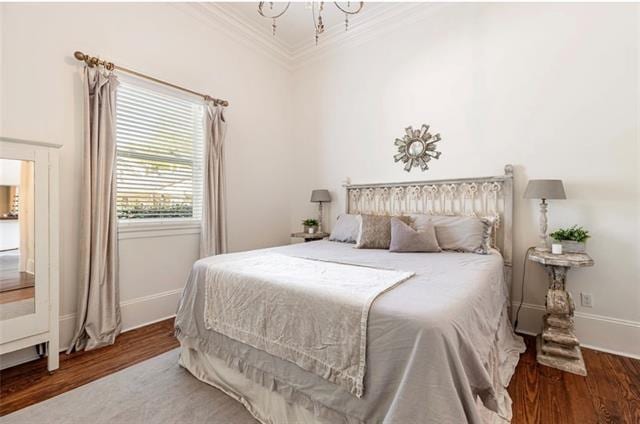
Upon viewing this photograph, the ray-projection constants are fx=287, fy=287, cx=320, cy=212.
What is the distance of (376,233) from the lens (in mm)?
2764

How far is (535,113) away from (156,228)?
374 cm

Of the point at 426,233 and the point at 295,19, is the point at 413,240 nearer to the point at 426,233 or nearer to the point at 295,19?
the point at 426,233

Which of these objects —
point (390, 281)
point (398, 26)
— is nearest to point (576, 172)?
point (390, 281)

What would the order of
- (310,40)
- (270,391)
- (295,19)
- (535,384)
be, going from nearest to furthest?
1. (270,391)
2. (535,384)
3. (295,19)
4. (310,40)

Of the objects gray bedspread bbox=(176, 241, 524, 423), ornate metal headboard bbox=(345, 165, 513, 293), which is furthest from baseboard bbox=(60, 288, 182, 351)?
ornate metal headboard bbox=(345, 165, 513, 293)

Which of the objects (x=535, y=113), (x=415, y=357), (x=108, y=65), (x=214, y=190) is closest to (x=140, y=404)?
(x=415, y=357)

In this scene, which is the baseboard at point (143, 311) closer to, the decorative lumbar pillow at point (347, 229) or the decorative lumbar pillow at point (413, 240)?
the decorative lumbar pillow at point (347, 229)

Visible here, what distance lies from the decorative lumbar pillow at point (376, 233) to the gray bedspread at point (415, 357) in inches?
33.8

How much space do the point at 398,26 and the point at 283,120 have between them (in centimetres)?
192

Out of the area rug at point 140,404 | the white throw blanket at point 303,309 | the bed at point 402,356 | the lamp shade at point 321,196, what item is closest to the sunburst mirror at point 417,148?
the lamp shade at point 321,196

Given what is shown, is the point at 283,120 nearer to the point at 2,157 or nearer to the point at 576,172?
the point at 2,157

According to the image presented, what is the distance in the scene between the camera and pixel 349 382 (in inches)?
46.5

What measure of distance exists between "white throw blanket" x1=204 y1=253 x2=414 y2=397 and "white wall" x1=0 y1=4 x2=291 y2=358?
1.41m

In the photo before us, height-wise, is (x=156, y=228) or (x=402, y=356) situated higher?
(x=156, y=228)
